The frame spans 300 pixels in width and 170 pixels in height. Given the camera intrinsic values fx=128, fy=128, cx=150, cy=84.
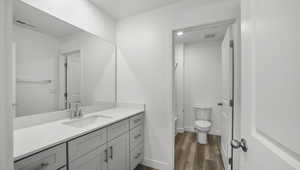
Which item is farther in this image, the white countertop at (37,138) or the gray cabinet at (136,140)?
the gray cabinet at (136,140)

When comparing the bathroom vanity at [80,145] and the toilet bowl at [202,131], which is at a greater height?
the bathroom vanity at [80,145]

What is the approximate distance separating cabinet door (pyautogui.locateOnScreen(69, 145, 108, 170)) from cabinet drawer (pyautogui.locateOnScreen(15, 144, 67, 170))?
0.36ft

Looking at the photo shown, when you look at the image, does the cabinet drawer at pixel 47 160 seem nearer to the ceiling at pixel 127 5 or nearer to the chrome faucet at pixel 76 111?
the chrome faucet at pixel 76 111

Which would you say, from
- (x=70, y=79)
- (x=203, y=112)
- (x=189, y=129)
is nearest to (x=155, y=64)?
(x=70, y=79)

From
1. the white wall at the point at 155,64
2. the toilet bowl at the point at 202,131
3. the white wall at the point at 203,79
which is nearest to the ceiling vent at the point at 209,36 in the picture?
the white wall at the point at 203,79

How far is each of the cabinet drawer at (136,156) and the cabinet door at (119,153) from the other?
4.4 inches

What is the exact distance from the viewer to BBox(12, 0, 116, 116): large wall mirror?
3.97 feet

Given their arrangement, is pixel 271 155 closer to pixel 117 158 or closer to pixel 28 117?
pixel 117 158

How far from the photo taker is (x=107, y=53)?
216 cm

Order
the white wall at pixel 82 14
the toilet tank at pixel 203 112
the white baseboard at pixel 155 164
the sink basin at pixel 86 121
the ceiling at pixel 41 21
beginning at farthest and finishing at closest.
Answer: the toilet tank at pixel 203 112
the white baseboard at pixel 155 164
the sink basin at pixel 86 121
the white wall at pixel 82 14
the ceiling at pixel 41 21

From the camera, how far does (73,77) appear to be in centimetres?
172

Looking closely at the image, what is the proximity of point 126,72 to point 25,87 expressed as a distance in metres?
1.27

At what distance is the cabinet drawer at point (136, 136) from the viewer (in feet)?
5.73

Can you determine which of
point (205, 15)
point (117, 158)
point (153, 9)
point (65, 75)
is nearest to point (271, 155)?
point (117, 158)
